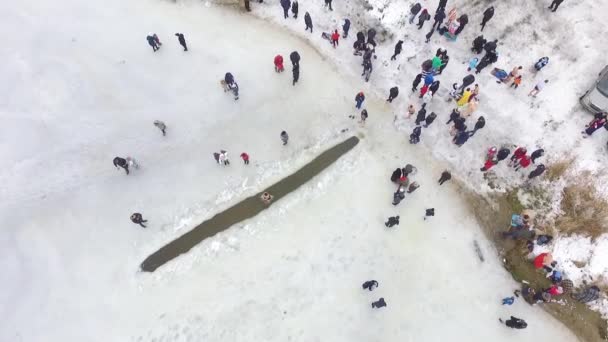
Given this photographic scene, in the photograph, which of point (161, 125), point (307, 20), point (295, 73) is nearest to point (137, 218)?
point (161, 125)

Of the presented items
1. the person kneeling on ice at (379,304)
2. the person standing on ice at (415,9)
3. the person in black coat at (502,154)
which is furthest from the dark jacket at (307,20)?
the person kneeling on ice at (379,304)

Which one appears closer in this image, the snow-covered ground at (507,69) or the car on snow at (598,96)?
the car on snow at (598,96)

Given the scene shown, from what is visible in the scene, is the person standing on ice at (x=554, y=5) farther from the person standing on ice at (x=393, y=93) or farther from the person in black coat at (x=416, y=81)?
the person standing on ice at (x=393, y=93)

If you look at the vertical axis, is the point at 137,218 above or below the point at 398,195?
below

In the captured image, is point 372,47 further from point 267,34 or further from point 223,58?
point 223,58

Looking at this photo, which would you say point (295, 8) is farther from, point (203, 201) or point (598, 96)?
point (598, 96)

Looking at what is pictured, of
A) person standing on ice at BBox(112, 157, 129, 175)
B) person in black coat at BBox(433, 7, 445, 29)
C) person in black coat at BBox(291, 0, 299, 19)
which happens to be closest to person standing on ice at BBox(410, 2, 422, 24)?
person in black coat at BBox(433, 7, 445, 29)
